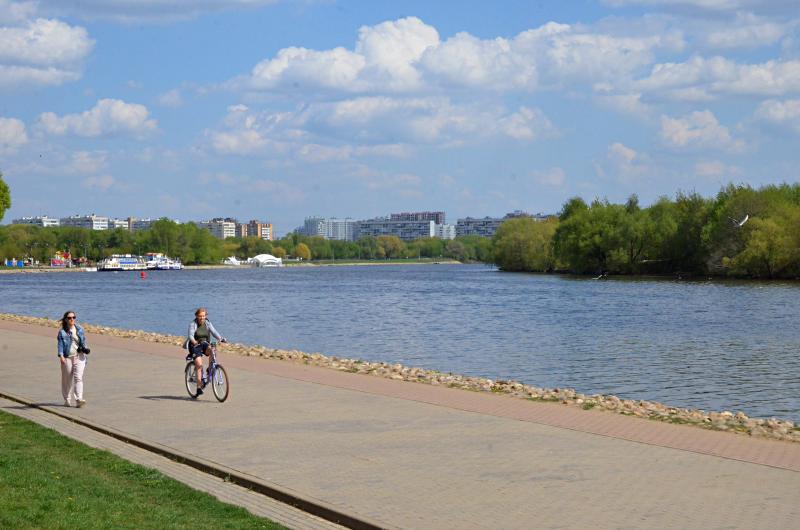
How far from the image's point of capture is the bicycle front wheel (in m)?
15.9

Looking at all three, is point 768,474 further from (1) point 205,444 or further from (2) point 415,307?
(2) point 415,307

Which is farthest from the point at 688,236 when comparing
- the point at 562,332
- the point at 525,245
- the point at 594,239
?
the point at 562,332

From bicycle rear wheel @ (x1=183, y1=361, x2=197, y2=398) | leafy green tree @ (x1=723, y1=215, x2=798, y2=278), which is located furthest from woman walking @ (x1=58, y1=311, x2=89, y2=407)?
leafy green tree @ (x1=723, y1=215, x2=798, y2=278)

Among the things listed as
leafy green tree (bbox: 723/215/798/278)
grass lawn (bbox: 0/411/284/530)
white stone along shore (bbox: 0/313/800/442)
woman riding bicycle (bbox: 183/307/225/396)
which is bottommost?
white stone along shore (bbox: 0/313/800/442)

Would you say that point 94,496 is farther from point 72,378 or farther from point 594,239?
point 594,239

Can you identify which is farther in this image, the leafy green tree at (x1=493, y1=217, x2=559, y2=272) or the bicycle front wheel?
the leafy green tree at (x1=493, y1=217, x2=559, y2=272)

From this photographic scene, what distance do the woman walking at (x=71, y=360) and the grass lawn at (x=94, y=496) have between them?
13.6 feet

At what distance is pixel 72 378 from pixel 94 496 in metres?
7.17

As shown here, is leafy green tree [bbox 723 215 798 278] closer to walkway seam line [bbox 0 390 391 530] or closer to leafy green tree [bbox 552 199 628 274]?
leafy green tree [bbox 552 199 628 274]

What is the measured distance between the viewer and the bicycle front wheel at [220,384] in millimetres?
15883

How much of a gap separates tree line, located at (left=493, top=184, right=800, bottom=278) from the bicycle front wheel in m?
80.2

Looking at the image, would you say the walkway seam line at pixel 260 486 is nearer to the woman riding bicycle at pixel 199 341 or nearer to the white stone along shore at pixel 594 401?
the woman riding bicycle at pixel 199 341

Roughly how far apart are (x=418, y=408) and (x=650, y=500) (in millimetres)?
6447

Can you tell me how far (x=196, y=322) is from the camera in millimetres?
16312
